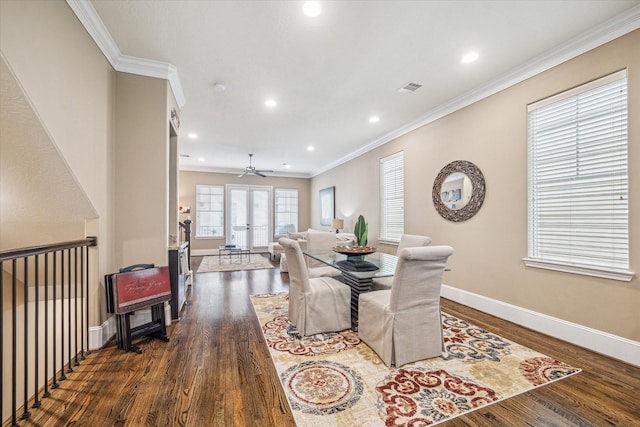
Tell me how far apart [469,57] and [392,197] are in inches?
105

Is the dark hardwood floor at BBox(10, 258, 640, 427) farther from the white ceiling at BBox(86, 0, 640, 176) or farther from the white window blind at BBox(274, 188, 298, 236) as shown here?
the white window blind at BBox(274, 188, 298, 236)

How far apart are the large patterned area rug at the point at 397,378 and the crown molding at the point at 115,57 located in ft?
9.72

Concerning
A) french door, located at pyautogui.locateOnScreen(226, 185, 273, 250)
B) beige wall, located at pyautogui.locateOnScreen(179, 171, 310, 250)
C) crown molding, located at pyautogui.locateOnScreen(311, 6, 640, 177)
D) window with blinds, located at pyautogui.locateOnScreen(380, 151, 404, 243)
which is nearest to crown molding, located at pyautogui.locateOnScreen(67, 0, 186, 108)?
crown molding, located at pyautogui.locateOnScreen(311, 6, 640, 177)

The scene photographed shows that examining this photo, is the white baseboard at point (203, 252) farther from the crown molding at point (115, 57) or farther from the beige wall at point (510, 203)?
the beige wall at point (510, 203)

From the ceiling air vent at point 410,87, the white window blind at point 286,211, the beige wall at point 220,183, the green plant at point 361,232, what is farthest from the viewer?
the white window blind at point 286,211

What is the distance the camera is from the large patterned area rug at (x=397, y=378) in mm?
1607

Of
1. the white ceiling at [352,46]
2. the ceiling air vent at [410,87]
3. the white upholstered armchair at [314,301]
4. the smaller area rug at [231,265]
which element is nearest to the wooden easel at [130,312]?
the white upholstered armchair at [314,301]

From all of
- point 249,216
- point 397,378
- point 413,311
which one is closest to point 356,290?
point 413,311

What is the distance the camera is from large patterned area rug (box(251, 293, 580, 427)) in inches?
63.3

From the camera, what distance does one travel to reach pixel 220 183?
844cm

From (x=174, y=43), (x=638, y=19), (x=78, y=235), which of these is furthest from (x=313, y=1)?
(x=78, y=235)

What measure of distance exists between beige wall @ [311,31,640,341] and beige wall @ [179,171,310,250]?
5.20 meters

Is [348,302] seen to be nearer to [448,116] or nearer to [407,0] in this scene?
Result: [407,0]

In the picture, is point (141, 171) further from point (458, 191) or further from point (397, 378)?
point (458, 191)
